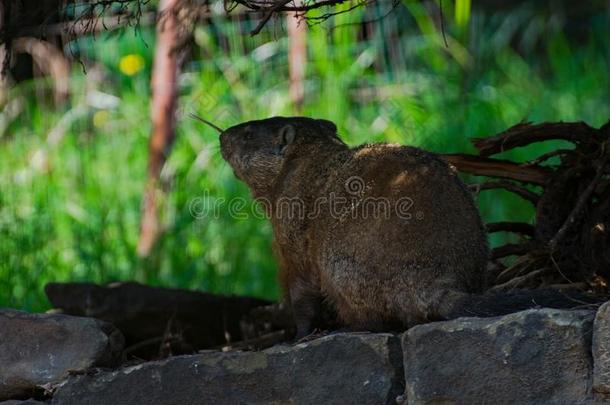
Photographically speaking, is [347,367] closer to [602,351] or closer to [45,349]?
[602,351]

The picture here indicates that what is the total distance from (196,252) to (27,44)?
3.47 metres

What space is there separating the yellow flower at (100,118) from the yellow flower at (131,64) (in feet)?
1.92

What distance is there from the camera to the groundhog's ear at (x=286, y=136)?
5.02 metres

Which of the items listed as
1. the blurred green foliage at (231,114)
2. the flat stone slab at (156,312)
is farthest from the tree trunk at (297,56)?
the flat stone slab at (156,312)

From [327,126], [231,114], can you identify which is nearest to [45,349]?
[327,126]

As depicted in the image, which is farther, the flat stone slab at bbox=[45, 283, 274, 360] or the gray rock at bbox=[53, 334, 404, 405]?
the flat stone slab at bbox=[45, 283, 274, 360]

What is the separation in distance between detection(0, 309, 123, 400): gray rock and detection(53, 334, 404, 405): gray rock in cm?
15

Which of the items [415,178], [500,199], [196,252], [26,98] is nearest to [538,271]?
[415,178]

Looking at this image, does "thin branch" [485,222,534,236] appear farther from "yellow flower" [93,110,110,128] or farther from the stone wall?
"yellow flower" [93,110,110,128]

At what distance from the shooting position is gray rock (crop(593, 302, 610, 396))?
315 cm

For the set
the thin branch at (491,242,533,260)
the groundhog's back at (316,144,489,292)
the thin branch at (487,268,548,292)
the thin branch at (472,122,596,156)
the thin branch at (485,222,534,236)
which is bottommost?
the thin branch at (487,268,548,292)

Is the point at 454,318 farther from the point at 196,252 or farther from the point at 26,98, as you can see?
the point at 26,98

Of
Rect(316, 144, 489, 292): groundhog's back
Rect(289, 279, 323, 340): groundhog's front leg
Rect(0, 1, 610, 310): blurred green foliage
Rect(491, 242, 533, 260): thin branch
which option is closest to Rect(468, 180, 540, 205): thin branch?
Rect(491, 242, 533, 260): thin branch

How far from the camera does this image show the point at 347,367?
12.0 ft
